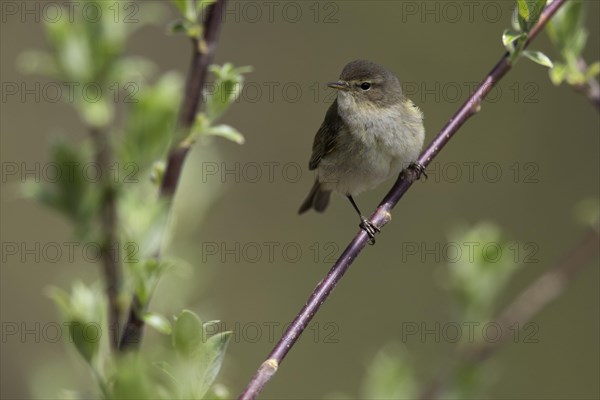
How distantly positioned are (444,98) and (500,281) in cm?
601

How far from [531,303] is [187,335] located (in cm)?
186

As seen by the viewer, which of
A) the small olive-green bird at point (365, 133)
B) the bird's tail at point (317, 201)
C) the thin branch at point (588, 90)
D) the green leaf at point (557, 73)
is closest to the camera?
the green leaf at point (557, 73)

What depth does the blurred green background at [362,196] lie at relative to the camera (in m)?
8.16

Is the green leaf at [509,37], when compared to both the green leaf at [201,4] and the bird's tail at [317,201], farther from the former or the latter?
the bird's tail at [317,201]

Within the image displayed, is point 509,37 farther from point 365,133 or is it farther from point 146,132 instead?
point 365,133

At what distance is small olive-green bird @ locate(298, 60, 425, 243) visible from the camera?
4660mm

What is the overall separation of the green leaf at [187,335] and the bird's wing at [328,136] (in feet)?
10.1

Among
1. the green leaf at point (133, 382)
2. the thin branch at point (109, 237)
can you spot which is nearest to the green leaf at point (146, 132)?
the thin branch at point (109, 237)

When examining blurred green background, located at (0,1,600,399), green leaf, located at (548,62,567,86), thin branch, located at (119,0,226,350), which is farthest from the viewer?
blurred green background, located at (0,1,600,399)

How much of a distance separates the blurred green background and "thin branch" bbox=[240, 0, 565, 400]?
498 cm

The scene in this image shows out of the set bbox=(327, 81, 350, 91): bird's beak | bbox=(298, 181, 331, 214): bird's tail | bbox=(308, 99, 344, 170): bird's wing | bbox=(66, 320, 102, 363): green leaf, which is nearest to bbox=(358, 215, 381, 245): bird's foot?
bbox=(66, 320, 102, 363): green leaf

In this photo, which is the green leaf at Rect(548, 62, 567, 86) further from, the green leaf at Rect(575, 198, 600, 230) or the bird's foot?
the bird's foot

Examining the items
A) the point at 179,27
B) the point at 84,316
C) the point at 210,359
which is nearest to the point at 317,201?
the point at 179,27

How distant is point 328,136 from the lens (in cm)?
501
